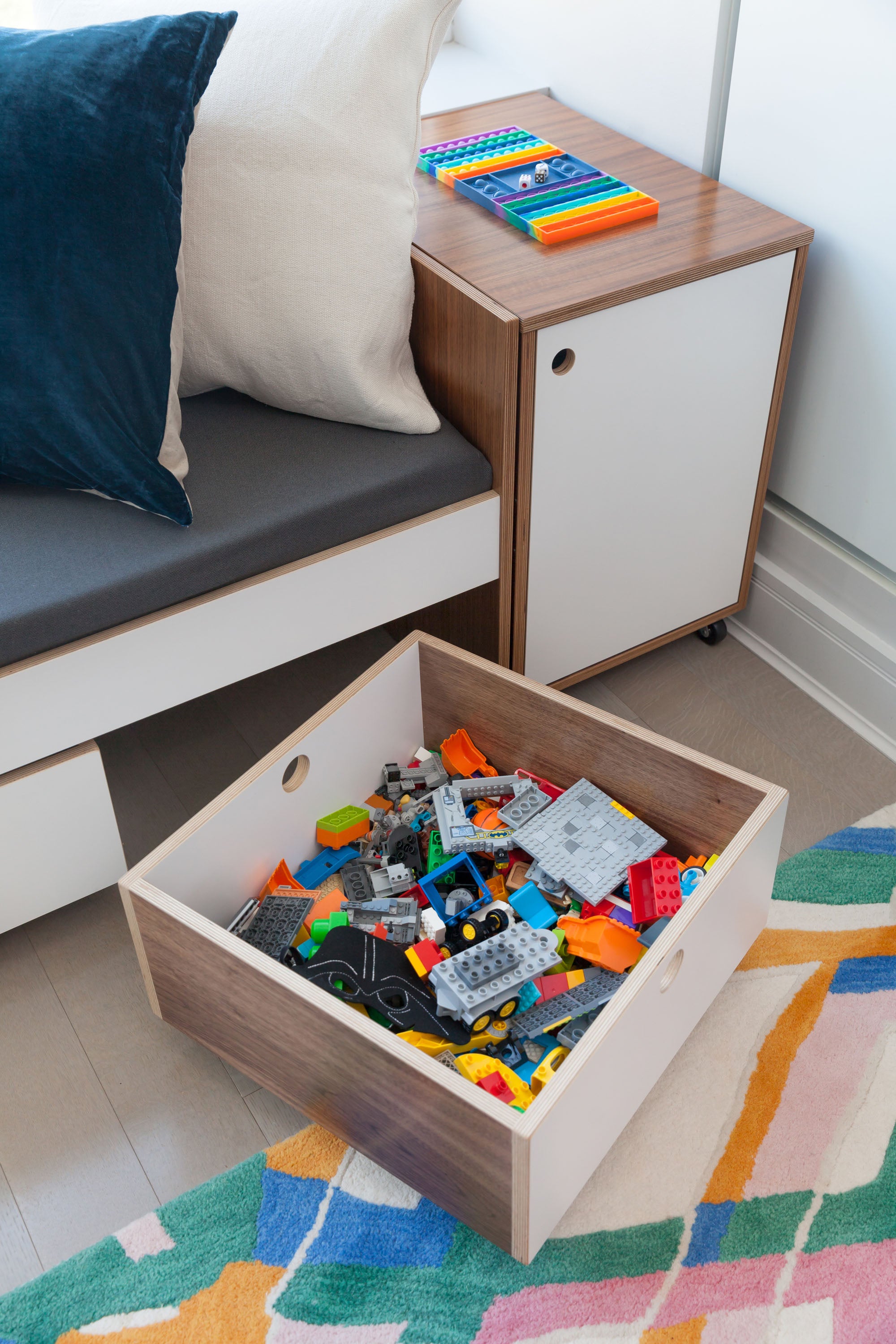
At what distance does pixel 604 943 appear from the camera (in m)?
1.11

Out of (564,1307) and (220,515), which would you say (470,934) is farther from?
(220,515)

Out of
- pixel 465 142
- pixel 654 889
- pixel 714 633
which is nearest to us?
pixel 654 889

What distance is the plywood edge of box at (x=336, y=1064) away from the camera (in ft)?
2.85

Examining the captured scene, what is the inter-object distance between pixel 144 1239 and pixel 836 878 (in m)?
0.82

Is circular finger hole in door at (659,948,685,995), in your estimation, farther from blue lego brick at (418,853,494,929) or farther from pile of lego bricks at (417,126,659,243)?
pile of lego bricks at (417,126,659,243)

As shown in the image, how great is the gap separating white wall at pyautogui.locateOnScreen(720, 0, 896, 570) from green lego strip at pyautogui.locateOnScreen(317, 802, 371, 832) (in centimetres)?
73

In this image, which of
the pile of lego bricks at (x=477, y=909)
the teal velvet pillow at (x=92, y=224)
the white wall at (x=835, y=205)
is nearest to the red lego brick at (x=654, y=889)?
the pile of lego bricks at (x=477, y=909)

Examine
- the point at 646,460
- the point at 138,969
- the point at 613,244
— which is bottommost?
the point at 138,969

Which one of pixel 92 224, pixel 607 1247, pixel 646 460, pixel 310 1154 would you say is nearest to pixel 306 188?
pixel 92 224

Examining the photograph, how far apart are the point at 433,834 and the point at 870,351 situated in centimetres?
76

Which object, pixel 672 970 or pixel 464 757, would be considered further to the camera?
pixel 464 757

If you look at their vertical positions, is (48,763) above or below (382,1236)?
above

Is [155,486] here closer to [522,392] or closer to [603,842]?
[522,392]

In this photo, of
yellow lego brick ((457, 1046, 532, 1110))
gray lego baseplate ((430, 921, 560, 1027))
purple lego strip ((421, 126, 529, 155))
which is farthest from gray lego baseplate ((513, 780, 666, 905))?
purple lego strip ((421, 126, 529, 155))
